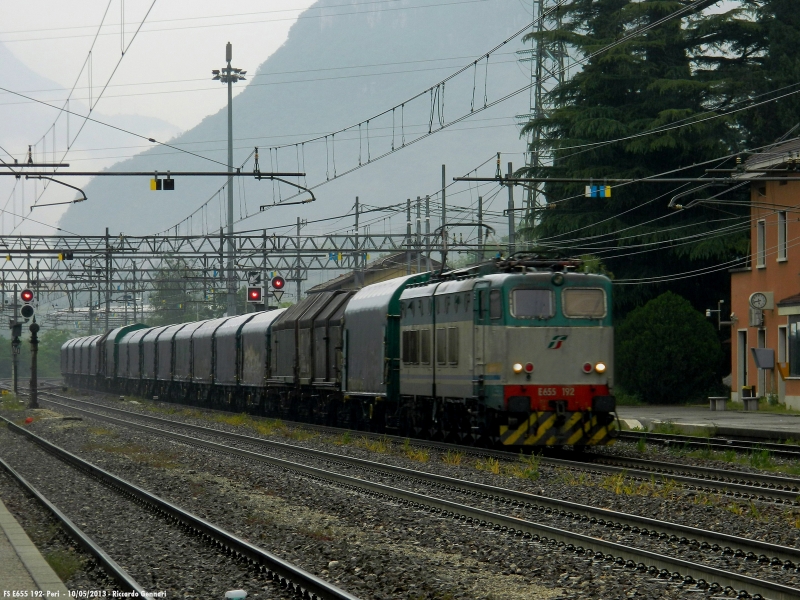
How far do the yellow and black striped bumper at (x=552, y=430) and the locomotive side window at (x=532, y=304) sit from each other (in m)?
1.67

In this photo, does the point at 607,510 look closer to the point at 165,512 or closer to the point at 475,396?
the point at 165,512

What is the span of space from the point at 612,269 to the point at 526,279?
27.9 metres

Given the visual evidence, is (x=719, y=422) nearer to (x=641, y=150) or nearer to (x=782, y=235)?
(x=782, y=235)

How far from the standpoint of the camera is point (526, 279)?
19.7m

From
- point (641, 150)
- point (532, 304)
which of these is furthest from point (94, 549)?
point (641, 150)

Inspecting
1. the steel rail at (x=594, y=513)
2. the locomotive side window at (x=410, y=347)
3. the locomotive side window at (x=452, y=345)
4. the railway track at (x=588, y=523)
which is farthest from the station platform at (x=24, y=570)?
the locomotive side window at (x=410, y=347)

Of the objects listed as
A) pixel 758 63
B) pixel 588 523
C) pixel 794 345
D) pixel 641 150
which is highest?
pixel 758 63

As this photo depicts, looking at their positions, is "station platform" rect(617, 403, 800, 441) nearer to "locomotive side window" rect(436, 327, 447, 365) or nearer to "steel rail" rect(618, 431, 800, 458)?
"steel rail" rect(618, 431, 800, 458)

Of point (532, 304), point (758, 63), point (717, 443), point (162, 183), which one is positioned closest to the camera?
point (532, 304)

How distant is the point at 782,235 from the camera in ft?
124

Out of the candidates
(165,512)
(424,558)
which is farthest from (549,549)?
(165,512)

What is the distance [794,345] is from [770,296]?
8.46ft

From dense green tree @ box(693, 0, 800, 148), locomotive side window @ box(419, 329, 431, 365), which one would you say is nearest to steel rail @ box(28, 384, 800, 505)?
locomotive side window @ box(419, 329, 431, 365)

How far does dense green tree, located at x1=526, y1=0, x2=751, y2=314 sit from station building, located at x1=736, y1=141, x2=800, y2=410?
14.7 feet
